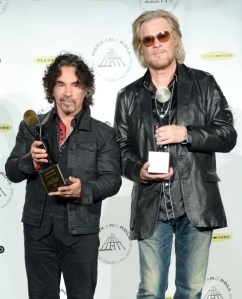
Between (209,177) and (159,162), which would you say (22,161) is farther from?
(209,177)

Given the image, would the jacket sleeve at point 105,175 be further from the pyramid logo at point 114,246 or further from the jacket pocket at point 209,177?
the pyramid logo at point 114,246

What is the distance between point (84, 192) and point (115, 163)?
0.23 m

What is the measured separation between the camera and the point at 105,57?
399 centimetres

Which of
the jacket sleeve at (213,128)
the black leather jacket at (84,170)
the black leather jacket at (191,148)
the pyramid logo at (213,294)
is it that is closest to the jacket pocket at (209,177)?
the black leather jacket at (191,148)

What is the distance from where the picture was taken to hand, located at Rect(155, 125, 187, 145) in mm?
2709

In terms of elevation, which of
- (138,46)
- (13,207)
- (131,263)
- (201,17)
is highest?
(201,17)

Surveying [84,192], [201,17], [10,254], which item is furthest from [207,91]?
[10,254]

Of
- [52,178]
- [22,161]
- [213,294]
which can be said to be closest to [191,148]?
[52,178]

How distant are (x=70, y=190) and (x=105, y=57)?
149 cm

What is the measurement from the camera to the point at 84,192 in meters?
2.75

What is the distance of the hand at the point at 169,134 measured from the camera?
8.89ft

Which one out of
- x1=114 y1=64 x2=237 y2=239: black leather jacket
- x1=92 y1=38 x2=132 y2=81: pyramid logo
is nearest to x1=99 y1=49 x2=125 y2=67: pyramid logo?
x1=92 y1=38 x2=132 y2=81: pyramid logo

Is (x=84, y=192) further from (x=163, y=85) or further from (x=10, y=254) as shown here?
(x=10, y=254)

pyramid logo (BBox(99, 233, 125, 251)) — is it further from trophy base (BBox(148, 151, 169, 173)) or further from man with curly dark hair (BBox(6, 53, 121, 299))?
trophy base (BBox(148, 151, 169, 173))
